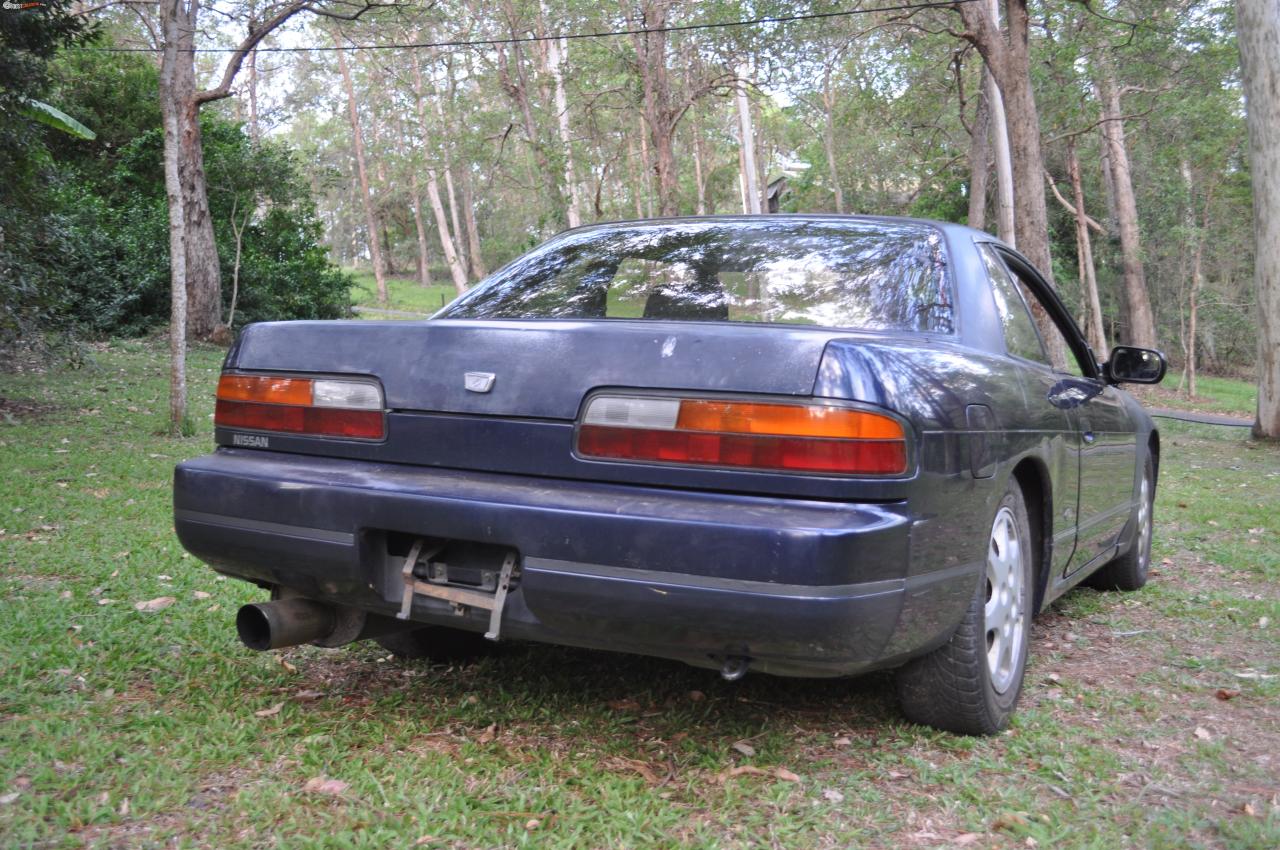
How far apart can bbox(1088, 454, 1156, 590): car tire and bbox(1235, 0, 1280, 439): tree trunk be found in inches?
387

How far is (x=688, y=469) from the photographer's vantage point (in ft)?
8.36

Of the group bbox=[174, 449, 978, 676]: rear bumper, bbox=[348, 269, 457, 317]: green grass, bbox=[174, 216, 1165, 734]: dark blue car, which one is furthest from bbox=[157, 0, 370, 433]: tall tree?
bbox=[348, 269, 457, 317]: green grass

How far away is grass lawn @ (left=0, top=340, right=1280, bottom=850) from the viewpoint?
2.55 meters

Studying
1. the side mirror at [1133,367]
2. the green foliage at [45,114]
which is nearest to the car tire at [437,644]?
the side mirror at [1133,367]

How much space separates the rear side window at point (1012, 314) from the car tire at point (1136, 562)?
1550mm

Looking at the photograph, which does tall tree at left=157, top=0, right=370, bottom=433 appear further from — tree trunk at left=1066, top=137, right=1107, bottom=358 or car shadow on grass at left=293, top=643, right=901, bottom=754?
tree trunk at left=1066, top=137, right=1107, bottom=358

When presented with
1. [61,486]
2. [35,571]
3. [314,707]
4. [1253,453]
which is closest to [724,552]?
[314,707]

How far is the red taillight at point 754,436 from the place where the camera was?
246 centimetres

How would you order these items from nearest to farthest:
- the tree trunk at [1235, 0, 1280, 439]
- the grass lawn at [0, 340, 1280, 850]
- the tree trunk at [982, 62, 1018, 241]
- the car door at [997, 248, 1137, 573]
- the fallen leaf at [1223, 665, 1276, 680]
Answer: the grass lawn at [0, 340, 1280, 850]
the fallen leaf at [1223, 665, 1276, 680]
the car door at [997, 248, 1137, 573]
the tree trunk at [1235, 0, 1280, 439]
the tree trunk at [982, 62, 1018, 241]

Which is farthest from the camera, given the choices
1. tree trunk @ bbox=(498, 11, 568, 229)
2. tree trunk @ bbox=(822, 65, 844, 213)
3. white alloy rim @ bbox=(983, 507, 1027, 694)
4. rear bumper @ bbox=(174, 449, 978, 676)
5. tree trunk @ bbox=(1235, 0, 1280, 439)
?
tree trunk @ bbox=(822, 65, 844, 213)

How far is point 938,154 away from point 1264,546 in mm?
27976

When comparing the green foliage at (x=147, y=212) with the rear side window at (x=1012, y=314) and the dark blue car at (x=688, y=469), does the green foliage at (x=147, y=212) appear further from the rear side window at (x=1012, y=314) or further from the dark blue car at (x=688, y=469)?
the rear side window at (x=1012, y=314)

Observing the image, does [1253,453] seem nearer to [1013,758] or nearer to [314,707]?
[1013,758]

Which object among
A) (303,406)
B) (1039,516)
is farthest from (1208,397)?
(303,406)
